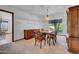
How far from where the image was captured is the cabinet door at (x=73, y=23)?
366 cm

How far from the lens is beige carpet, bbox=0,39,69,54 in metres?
3.75

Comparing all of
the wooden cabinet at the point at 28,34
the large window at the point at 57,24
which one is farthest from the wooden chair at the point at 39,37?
the large window at the point at 57,24

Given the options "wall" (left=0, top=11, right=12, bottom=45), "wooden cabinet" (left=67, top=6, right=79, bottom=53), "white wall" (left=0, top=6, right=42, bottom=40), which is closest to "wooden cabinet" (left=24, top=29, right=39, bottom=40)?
"white wall" (left=0, top=6, right=42, bottom=40)

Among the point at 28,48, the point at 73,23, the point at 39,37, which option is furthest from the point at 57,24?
the point at 28,48

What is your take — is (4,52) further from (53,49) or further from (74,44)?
(74,44)

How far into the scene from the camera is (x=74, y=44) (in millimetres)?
3713

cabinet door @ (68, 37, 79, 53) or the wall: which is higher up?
the wall

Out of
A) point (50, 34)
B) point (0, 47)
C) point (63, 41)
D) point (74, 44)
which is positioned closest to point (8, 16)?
point (0, 47)

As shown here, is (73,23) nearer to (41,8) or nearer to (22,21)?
(41,8)

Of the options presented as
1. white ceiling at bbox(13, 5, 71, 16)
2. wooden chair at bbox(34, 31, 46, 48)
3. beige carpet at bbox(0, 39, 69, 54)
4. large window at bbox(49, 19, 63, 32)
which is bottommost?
beige carpet at bbox(0, 39, 69, 54)

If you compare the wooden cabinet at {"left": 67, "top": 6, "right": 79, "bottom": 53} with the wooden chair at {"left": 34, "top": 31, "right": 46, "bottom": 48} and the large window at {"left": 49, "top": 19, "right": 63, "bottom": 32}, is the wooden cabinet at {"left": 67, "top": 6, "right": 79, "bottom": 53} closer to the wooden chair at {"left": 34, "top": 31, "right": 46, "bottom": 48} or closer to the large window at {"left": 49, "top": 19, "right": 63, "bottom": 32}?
the large window at {"left": 49, "top": 19, "right": 63, "bottom": 32}

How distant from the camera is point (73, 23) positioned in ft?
12.1

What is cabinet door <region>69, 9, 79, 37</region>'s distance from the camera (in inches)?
144

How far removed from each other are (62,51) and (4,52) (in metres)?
1.19
